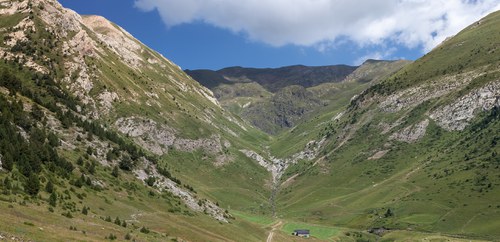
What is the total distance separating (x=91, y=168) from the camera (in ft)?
328

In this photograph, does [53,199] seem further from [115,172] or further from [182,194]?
[182,194]

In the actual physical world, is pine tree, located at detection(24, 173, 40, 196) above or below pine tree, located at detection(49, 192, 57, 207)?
above

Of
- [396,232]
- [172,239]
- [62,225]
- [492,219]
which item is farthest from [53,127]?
[492,219]

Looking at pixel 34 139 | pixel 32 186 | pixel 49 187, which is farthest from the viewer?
pixel 34 139

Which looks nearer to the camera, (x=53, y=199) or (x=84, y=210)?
(x=53, y=199)

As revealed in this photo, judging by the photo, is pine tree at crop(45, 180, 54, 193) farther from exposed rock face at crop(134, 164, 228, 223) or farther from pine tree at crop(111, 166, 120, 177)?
exposed rock face at crop(134, 164, 228, 223)

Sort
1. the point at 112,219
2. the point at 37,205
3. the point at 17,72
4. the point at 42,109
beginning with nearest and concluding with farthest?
1. the point at 37,205
2. the point at 112,219
3. the point at 42,109
4. the point at 17,72

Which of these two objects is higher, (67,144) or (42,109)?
(42,109)

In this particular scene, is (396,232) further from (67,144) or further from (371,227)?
(67,144)

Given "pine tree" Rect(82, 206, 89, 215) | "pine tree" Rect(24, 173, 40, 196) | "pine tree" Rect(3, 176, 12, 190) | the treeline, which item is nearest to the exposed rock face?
the treeline

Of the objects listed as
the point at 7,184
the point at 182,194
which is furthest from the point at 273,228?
the point at 7,184

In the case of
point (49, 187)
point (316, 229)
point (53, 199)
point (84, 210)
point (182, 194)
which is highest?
point (316, 229)

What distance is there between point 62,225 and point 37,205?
942 cm

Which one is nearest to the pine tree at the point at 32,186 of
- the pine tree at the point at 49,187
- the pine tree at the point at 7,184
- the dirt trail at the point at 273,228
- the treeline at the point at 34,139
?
the treeline at the point at 34,139
